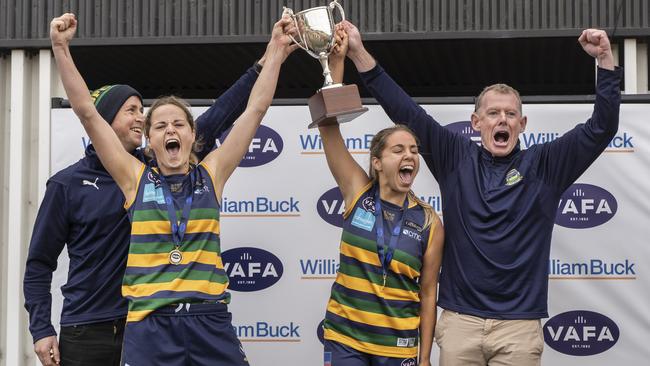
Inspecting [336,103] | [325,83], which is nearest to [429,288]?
[336,103]

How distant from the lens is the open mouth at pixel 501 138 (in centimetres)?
354

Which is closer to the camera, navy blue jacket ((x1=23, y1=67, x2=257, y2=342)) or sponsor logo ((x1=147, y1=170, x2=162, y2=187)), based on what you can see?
sponsor logo ((x1=147, y1=170, x2=162, y2=187))

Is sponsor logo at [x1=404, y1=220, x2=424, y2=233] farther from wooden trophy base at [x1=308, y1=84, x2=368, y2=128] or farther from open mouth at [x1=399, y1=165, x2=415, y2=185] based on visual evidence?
wooden trophy base at [x1=308, y1=84, x2=368, y2=128]

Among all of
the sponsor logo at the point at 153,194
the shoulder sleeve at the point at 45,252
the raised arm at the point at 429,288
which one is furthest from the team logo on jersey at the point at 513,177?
the shoulder sleeve at the point at 45,252

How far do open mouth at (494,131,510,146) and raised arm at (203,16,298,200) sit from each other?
1.03 meters

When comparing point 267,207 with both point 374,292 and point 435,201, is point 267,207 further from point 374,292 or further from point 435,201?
point 374,292

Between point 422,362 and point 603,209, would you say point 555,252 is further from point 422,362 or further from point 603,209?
point 422,362

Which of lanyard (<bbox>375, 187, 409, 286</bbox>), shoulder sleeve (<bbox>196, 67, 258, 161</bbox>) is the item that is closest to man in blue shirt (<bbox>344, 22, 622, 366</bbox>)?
lanyard (<bbox>375, 187, 409, 286</bbox>)

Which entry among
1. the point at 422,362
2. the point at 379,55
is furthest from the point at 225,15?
the point at 422,362

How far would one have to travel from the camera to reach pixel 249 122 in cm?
344

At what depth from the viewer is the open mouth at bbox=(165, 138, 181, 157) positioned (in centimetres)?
329

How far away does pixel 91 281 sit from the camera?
139 inches

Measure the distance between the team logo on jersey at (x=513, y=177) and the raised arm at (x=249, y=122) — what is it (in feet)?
3.68

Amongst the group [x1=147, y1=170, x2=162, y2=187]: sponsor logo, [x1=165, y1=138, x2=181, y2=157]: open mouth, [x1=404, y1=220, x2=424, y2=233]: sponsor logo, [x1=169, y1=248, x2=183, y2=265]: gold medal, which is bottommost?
[x1=169, y1=248, x2=183, y2=265]: gold medal
